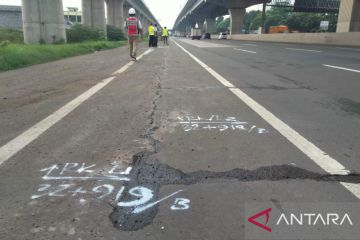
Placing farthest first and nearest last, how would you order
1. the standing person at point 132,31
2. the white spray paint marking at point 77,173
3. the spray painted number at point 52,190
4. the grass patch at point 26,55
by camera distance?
the standing person at point 132,31
the grass patch at point 26,55
the white spray paint marking at point 77,173
the spray painted number at point 52,190

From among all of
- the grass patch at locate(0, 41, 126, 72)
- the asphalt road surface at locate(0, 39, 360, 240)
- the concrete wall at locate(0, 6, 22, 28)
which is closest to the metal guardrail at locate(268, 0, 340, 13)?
the concrete wall at locate(0, 6, 22, 28)

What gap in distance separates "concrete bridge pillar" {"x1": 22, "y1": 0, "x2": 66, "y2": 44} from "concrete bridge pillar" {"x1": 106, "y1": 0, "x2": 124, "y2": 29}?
3309 centimetres

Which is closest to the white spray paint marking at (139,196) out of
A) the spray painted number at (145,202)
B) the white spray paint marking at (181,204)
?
the spray painted number at (145,202)

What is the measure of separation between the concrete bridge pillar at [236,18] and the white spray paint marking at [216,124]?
7525cm

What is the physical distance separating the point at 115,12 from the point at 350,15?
33.4m

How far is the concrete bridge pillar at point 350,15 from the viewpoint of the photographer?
41938mm

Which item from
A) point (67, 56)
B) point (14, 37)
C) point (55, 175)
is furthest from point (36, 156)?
point (14, 37)

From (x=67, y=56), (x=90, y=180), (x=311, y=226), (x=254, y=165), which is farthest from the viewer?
(x=67, y=56)

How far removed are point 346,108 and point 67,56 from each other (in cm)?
1623

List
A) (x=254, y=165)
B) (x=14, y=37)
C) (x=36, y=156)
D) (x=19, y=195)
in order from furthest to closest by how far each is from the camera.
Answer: (x=14, y=37), (x=36, y=156), (x=254, y=165), (x=19, y=195)

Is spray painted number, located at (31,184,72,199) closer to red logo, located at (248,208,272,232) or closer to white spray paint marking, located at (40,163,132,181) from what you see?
white spray paint marking, located at (40,163,132,181)

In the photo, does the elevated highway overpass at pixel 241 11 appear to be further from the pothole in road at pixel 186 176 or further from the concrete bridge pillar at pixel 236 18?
the pothole in road at pixel 186 176

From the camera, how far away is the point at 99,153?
4.07 m

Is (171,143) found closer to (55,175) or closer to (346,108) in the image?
(55,175)
